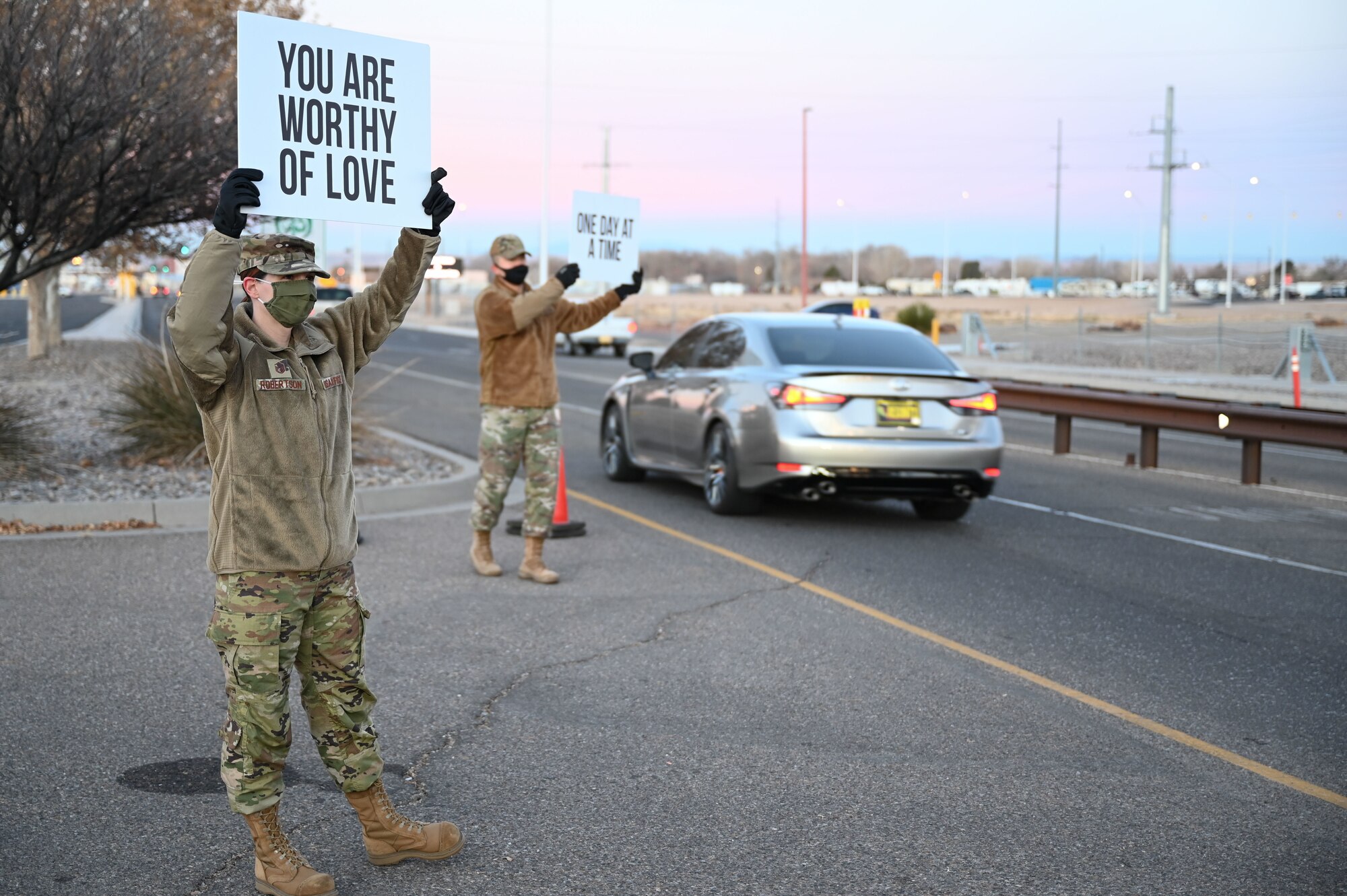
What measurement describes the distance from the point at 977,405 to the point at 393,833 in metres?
7.07

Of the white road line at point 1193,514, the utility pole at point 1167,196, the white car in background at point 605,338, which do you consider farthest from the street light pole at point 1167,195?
the white road line at point 1193,514

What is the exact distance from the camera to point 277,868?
3982 mm

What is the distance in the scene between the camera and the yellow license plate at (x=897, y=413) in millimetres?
10227

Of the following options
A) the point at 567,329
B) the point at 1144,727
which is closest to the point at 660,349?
the point at 567,329

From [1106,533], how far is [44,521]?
24.9 ft

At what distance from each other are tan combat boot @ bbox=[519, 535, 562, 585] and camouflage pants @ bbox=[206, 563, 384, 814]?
13.6 feet

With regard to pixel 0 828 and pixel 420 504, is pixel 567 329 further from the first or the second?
pixel 0 828

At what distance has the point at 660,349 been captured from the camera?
4122 cm

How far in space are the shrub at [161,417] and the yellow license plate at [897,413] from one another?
551cm

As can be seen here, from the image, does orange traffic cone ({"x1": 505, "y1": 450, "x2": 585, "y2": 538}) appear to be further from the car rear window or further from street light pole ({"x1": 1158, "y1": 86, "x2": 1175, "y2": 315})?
street light pole ({"x1": 1158, "y1": 86, "x2": 1175, "y2": 315})

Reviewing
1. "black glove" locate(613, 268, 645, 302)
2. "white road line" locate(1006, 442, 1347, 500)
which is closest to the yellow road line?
"black glove" locate(613, 268, 645, 302)

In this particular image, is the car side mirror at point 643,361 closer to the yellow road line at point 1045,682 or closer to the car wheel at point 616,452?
the car wheel at point 616,452

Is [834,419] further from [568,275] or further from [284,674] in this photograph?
[284,674]

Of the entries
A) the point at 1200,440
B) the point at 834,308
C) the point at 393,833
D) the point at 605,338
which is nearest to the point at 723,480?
the point at 393,833
